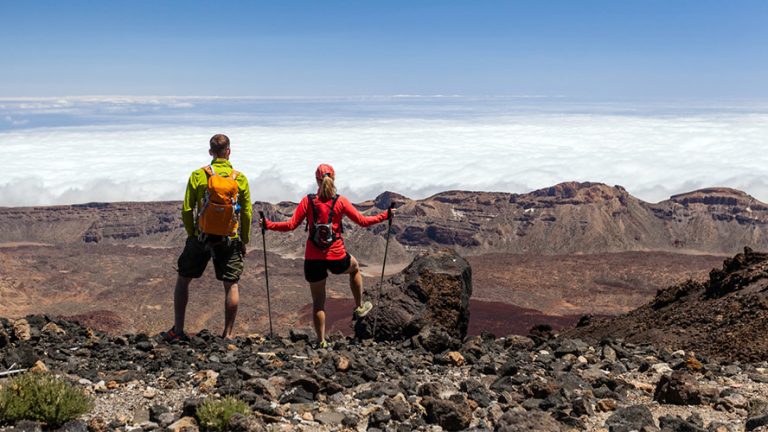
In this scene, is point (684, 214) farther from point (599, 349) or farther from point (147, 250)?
point (599, 349)

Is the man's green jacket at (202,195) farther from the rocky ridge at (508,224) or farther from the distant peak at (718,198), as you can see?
the distant peak at (718,198)

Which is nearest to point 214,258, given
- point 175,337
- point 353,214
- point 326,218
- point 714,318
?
point 175,337

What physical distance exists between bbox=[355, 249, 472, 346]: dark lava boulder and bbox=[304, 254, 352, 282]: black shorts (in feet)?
5.76

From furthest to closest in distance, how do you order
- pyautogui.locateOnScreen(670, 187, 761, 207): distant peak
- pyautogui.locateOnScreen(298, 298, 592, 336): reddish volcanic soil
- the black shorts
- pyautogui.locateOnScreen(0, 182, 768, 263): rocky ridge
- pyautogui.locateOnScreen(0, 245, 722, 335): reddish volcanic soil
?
pyautogui.locateOnScreen(670, 187, 761, 207): distant peak → pyautogui.locateOnScreen(0, 182, 768, 263): rocky ridge → pyautogui.locateOnScreen(0, 245, 722, 335): reddish volcanic soil → pyautogui.locateOnScreen(298, 298, 592, 336): reddish volcanic soil → the black shorts

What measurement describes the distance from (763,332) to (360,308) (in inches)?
211

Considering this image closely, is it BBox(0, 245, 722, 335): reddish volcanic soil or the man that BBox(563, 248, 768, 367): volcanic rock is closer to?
the man

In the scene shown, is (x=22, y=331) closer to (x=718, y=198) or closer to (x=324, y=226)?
(x=324, y=226)

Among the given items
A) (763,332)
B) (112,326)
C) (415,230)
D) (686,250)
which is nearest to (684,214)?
(686,250)

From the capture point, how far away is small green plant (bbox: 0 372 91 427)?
5.78 metres

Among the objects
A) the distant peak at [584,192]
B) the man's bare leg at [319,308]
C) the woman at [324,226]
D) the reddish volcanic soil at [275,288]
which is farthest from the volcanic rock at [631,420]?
the distant peak at [584,192]

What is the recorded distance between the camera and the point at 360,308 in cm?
1038

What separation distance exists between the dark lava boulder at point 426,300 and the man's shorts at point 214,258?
2520 mm

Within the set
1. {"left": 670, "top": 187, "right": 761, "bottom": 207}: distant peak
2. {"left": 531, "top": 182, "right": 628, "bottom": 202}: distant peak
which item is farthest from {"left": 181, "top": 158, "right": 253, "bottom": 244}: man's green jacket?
{"left": 670, "top": 187, "right": 761, "bottom": 207}: distant peak

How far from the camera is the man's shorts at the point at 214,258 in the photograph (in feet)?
29.9
